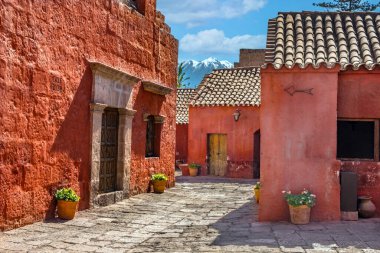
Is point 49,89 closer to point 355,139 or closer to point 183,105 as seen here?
point 355,139

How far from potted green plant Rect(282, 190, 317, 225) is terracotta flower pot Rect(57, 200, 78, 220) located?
3820mm

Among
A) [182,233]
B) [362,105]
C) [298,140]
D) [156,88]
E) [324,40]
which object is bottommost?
[182,233]

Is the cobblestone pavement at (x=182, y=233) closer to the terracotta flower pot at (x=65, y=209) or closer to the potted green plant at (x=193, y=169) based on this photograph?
the terracotta flower pot at (x=65, y=209)

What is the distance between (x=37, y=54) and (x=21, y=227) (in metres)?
2.85

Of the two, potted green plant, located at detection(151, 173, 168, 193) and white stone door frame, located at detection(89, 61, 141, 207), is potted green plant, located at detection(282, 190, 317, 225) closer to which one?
white stone door frame, located at detection(89, 61, 141, 207)

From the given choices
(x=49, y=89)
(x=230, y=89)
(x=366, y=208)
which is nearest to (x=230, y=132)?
(x=230, y=89)

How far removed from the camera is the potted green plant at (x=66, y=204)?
8.25m

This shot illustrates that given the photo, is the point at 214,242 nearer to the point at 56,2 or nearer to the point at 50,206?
the point at 50,206

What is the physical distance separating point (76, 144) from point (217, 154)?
11.3 meters

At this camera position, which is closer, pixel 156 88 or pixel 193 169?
pixel 156 88

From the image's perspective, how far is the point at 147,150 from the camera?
12930 mm

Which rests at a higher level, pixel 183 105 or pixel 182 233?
pixel 183 105

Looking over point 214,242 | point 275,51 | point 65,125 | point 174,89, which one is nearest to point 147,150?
point 174,89

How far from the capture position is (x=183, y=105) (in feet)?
85.8
